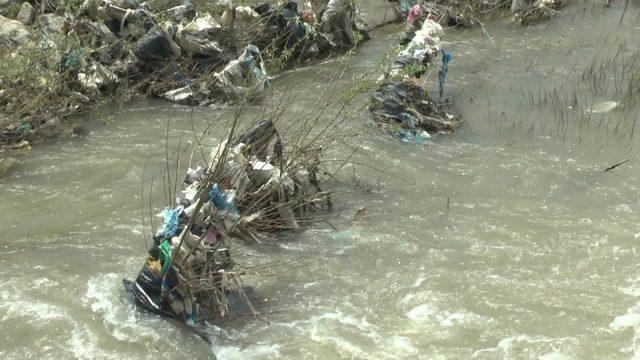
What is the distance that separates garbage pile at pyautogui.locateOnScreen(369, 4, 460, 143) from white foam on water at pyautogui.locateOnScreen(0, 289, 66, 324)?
10.6ft

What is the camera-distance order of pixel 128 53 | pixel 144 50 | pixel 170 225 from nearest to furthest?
pixel 170 225 → pixel 144 50 → pixel 128 53

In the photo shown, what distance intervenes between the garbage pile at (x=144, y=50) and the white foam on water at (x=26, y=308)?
7.99 ft

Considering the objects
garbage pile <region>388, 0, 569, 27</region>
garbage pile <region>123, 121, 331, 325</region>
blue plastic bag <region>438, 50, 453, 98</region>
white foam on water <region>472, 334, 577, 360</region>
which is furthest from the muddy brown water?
garbage pile <region>388, 0, 569, 27</region>

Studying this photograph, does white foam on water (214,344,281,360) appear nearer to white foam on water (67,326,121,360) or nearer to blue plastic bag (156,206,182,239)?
white foam on water (67,326,121,360)

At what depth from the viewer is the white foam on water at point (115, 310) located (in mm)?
3715

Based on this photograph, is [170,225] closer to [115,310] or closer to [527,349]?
[115,310]

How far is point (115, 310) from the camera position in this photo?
12.7 ft

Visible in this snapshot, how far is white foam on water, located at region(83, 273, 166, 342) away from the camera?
3715 millimetres

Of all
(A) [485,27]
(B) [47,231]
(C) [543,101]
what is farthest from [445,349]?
(A) [485,27]

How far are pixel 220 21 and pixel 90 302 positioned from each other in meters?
4.47

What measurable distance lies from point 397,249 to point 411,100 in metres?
2.25

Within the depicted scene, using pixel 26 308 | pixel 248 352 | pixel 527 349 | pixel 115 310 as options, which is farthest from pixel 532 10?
pixel 26 308

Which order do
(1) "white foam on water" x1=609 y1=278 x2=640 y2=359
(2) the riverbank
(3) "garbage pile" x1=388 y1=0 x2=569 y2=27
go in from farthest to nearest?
(3) "garbage pile" x1=388 y1=0 x2=569 y2=27 → (2) the riverbank → (1) "white foam on water" x1=609 y1=278 x2=640 y2=359

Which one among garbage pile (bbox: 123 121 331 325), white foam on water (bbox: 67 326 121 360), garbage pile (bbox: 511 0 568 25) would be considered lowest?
white foam on water (bbox: 67 326 121 360)
